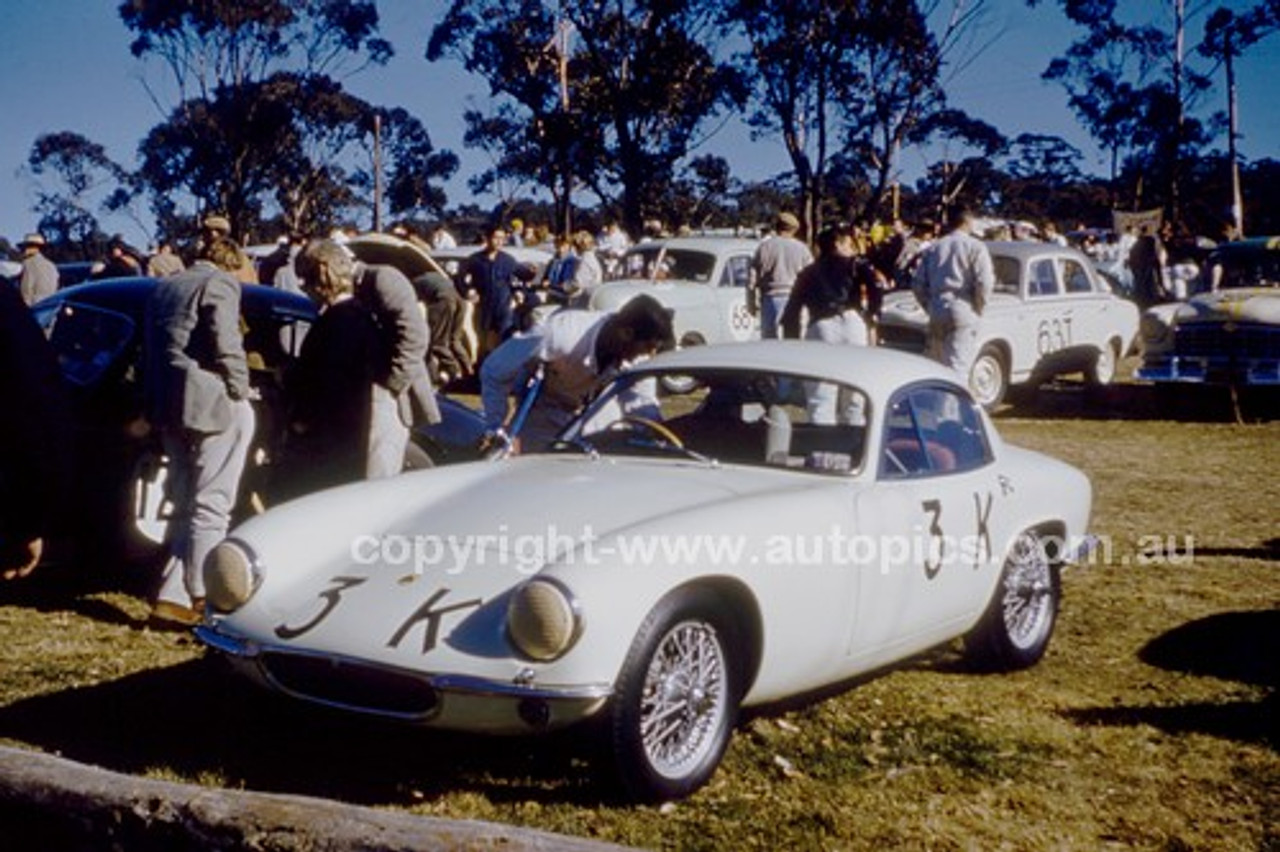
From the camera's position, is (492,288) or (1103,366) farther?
(1103,366)

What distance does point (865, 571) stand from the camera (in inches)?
170

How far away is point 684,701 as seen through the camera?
3.78m

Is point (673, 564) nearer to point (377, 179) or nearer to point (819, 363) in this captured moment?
point (819, 363)

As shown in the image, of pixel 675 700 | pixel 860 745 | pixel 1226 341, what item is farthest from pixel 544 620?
pixel 1226 341

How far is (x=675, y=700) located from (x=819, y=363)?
1727 millimetres

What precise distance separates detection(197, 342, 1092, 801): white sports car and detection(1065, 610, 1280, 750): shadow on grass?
22.5 inches

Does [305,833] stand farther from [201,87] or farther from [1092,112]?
[1092,112]

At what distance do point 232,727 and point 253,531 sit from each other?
2.48 ft

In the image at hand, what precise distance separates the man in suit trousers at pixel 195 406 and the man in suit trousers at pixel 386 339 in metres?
0.42

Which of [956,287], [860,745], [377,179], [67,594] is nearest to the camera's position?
[860,745]

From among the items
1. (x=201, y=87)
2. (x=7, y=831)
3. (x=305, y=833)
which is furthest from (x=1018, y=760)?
(x=201, y=87)

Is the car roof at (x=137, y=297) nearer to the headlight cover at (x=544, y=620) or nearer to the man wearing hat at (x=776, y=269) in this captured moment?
the headlight cover at (x=544, y=620)

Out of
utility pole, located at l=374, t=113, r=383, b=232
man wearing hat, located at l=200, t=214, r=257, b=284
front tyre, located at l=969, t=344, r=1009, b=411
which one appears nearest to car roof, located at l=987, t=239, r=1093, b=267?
front tyre, located at l=969, t=344, r=1009, b=411

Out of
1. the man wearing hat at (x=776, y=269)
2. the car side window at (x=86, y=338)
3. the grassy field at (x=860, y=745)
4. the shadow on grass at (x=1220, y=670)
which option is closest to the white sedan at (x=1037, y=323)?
the man wearing hat at (x=776, y=269)
